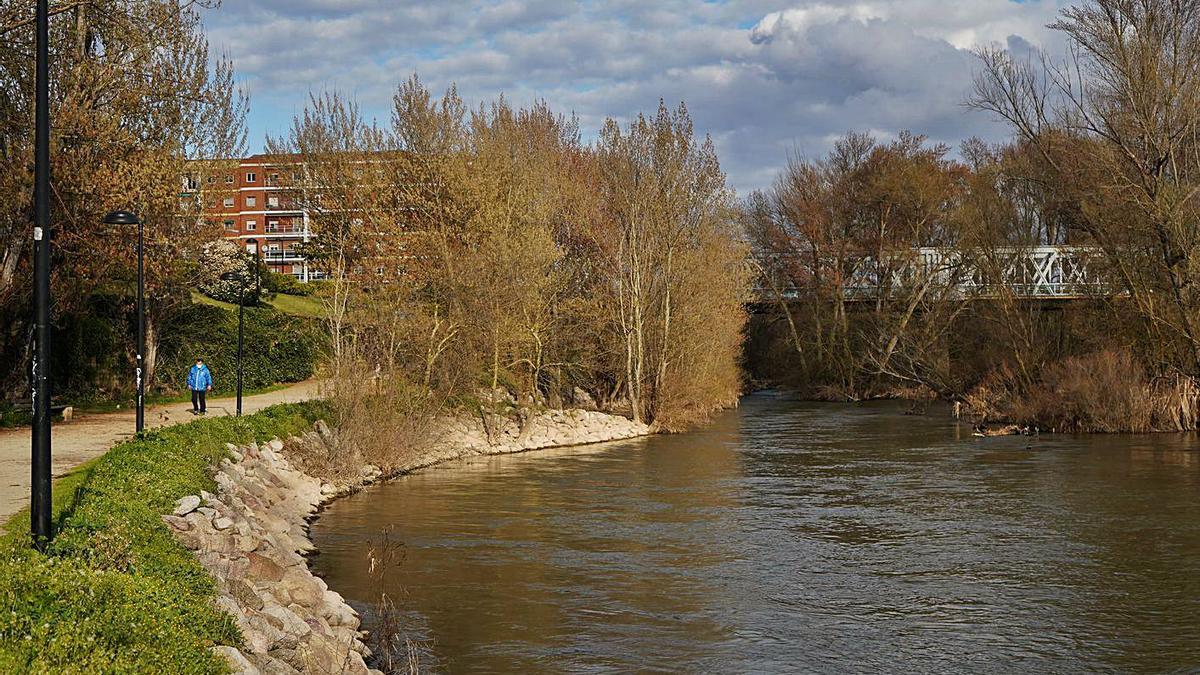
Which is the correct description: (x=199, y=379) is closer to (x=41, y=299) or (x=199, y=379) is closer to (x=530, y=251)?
(x=530, y=251)

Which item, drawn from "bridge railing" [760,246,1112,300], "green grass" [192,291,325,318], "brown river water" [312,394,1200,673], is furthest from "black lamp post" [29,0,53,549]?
"bridge railing" [760,246,1112,300]

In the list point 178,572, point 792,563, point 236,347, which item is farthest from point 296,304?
point 178,572

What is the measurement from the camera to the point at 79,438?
24.3 metres

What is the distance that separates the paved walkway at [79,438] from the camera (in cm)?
1692

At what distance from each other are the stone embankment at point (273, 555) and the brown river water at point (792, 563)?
27.9 inches

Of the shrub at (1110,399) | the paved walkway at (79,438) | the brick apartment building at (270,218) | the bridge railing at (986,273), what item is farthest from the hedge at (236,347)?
the bridge railing at (986,273)

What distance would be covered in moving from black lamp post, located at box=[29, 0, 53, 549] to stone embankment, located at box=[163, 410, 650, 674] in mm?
1893

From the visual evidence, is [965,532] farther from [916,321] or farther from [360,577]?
[916,321]

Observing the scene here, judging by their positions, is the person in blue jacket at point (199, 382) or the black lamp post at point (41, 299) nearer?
the black lamp post at point (41, 299)

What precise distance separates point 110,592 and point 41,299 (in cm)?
330

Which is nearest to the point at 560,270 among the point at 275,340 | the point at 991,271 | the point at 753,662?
the point at 275,340

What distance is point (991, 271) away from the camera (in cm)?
4369

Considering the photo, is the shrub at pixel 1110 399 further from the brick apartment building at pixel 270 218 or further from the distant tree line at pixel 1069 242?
the brick apartment building at pixel 270 218

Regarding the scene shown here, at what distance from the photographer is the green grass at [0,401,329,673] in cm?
776
